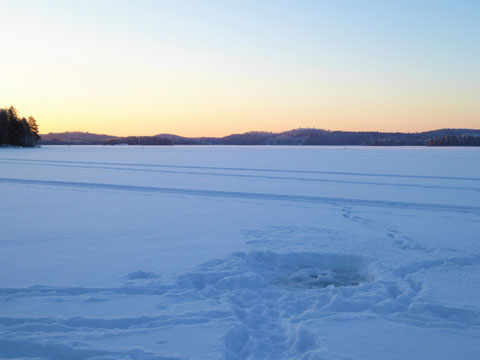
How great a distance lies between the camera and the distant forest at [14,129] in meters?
64.7

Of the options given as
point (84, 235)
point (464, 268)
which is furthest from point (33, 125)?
point (464, 268)

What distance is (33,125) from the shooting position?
7525cm

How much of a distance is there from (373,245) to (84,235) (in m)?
5.08

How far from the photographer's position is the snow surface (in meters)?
3.28

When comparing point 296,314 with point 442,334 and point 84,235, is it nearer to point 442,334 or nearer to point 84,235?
point 442,334

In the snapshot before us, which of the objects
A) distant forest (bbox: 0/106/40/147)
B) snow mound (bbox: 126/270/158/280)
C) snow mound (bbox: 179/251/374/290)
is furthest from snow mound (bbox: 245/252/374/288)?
distant forest (bbox: 0/106/40/147)

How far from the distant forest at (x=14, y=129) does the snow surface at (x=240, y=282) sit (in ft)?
214

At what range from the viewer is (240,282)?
186 inches

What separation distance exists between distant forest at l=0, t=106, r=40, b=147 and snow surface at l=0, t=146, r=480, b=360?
2567 inches

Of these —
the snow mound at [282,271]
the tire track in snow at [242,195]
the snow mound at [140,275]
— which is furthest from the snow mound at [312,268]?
the tire track in snow at [242,195]

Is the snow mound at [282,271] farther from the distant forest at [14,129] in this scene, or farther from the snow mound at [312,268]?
the distant forest at [14,129]

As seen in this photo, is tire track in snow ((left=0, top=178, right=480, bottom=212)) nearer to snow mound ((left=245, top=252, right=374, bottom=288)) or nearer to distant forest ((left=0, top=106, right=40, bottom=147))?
snow mound ((left=245, top=252, right=374, bottom=288))

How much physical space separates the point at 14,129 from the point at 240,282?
74011 mm

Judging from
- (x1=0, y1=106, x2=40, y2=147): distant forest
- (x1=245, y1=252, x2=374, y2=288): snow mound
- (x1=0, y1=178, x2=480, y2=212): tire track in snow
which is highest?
(x1=0, y1=106, x2=40, y2=147): distant forest
